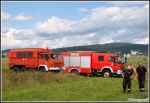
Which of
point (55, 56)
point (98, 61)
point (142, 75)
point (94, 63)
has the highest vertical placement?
point (55, 56)

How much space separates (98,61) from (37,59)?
6374 mm

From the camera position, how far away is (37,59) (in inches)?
1150

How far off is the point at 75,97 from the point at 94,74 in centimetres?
1679

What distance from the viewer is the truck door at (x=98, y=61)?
95.6 ft

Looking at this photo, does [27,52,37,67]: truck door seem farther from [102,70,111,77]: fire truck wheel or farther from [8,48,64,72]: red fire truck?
[102,70,111,77]: fire truck wheel

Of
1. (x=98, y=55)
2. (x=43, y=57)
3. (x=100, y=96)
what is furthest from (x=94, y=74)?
(x=100, y=96)

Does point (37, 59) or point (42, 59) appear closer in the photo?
point (42, 59)

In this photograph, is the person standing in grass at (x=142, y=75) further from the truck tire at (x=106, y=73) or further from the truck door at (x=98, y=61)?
the truck door at (x=98, y=61)

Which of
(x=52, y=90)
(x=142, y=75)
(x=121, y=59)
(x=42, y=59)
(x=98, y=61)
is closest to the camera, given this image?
(x=52, y=90)

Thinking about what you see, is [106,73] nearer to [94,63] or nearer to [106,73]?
[106,73]

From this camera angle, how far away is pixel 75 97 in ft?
44.2

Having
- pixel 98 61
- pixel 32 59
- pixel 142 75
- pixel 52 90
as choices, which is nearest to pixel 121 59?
pixel 98 61

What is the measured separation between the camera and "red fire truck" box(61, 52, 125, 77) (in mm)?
28672

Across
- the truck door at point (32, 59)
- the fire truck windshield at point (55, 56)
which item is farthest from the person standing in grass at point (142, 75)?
the truck door at point (32, 59)
